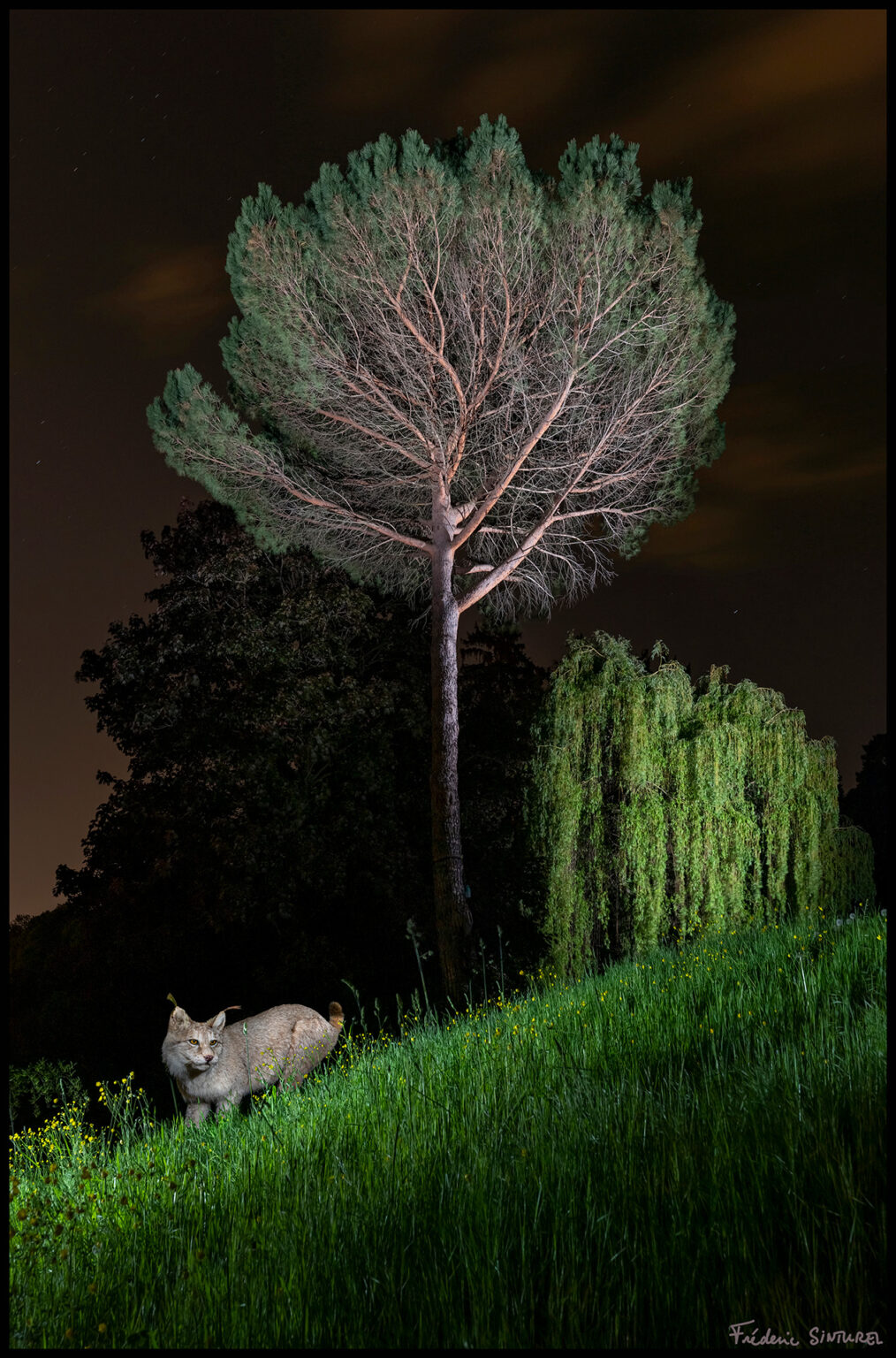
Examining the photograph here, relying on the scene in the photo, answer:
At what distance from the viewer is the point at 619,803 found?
37.9 feet

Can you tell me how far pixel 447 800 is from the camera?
11.3 meters

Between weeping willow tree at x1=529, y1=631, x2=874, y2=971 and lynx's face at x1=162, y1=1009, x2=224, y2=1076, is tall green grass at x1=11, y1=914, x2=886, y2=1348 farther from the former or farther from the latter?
weeping willow tree at x1=529, y1=631, x2=874, y2=971

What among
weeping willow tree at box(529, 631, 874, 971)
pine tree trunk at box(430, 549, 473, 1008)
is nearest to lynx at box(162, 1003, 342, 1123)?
pine tree trunk at box(430, 549, 473, 1008)

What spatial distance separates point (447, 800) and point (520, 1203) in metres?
8.06

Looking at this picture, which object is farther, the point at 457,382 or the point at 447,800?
the point at 447,800

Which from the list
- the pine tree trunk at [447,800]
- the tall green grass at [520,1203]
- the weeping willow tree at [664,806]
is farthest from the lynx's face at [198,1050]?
the weeping willow tree at [664,806]

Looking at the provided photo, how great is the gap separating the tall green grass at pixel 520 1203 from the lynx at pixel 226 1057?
1.55 m

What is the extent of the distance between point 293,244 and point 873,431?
249 inches

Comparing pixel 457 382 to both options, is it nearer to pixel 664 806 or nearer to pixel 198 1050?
pixel 664 806

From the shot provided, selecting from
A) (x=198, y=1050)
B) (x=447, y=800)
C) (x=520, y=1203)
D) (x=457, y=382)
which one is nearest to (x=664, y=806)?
(x=447, y=800)

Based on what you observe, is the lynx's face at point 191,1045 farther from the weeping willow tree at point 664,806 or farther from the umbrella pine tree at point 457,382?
the weeping willow tree at point 664,806

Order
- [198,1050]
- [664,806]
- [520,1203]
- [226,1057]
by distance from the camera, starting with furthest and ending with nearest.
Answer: [664,806] → [226,1057] → [198,1050] → [520,1203]

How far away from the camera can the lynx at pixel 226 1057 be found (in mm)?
6941

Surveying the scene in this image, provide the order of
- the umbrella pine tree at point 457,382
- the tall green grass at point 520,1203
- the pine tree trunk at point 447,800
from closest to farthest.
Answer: the tall green grass at point 520,1203, the umbrella pine tree at point 457,382, the pine tree trunk at point 447,800
